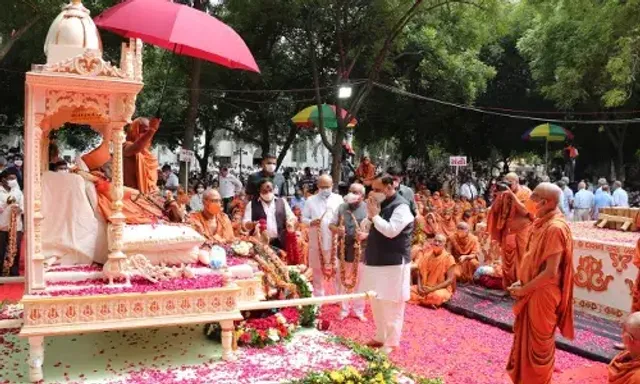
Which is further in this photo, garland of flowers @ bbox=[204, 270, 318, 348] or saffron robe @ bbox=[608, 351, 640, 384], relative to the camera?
garland of flowers @ bbox=[204, 270, 318, 348]

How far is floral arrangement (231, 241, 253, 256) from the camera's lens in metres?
7.49

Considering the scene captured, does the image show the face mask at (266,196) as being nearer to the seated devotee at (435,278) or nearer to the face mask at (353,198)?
the face mask at (353,198)

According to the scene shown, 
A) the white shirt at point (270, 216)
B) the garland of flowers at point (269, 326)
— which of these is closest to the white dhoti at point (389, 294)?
the garland of flowers at point (269, 326)

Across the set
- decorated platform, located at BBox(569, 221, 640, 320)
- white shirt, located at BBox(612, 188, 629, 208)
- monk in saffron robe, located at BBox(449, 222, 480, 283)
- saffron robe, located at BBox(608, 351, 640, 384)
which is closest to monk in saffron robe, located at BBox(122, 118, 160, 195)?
saffron robe, located at BBox(608, 351, 640, 384)

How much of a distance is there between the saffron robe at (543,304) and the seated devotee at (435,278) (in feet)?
13.3

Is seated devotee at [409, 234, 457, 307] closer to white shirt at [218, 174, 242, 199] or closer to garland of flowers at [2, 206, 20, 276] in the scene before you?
garland of flowers at [2, 206, 20, 276]

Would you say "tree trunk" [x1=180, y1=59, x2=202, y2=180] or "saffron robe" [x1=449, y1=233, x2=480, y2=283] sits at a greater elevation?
"tree trunk" [x1=180, y1=59, x2=202, y2=180]

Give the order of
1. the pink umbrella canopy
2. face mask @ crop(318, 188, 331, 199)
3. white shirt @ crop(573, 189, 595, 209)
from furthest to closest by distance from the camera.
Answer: white shirt @ crop(573, 189, 595, 209), face mask @ crop(318, 188, 331, 199), the pink umbrella canopy

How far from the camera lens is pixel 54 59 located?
5945mm

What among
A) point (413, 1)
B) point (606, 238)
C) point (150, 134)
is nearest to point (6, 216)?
point (150, 134)

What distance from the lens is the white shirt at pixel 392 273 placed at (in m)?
6.61

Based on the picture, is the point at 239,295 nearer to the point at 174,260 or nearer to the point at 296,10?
the point at 174,260

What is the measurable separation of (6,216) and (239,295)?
5545 millimetres

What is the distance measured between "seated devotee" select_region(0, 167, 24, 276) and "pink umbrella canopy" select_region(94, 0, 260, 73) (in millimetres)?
3780
